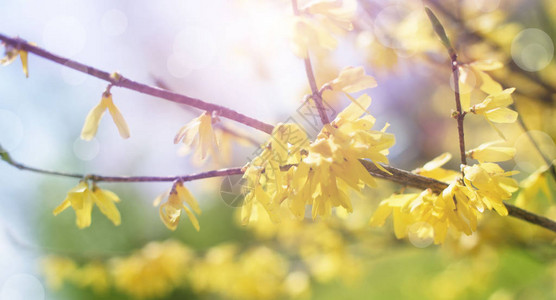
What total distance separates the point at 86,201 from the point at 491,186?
2.17 ft

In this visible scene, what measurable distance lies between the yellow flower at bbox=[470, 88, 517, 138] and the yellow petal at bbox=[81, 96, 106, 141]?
0.59 m

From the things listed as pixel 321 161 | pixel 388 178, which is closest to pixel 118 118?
pixel 321 161

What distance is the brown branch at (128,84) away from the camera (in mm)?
475

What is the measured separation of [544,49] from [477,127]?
2.66 ft

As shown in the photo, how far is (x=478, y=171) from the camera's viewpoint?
47 centimetres

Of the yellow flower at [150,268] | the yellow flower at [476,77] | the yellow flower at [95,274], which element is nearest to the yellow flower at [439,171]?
the yellow flower at [476,77]

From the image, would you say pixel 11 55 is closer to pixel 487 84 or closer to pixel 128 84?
pixel 128 84

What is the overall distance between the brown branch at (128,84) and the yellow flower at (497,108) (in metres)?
0.33

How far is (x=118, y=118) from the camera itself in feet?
1.77

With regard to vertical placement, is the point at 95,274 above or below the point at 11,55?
above

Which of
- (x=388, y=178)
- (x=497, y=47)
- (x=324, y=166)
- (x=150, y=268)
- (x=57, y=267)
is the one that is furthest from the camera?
(x=57, y=267)

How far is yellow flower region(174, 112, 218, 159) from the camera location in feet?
1.73

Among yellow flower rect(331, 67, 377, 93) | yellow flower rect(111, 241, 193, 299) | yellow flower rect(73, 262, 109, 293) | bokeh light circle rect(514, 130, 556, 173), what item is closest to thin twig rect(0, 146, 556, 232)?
yellow flower rect(331, 67, 377, 93)

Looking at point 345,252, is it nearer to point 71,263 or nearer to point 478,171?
point 478,171
